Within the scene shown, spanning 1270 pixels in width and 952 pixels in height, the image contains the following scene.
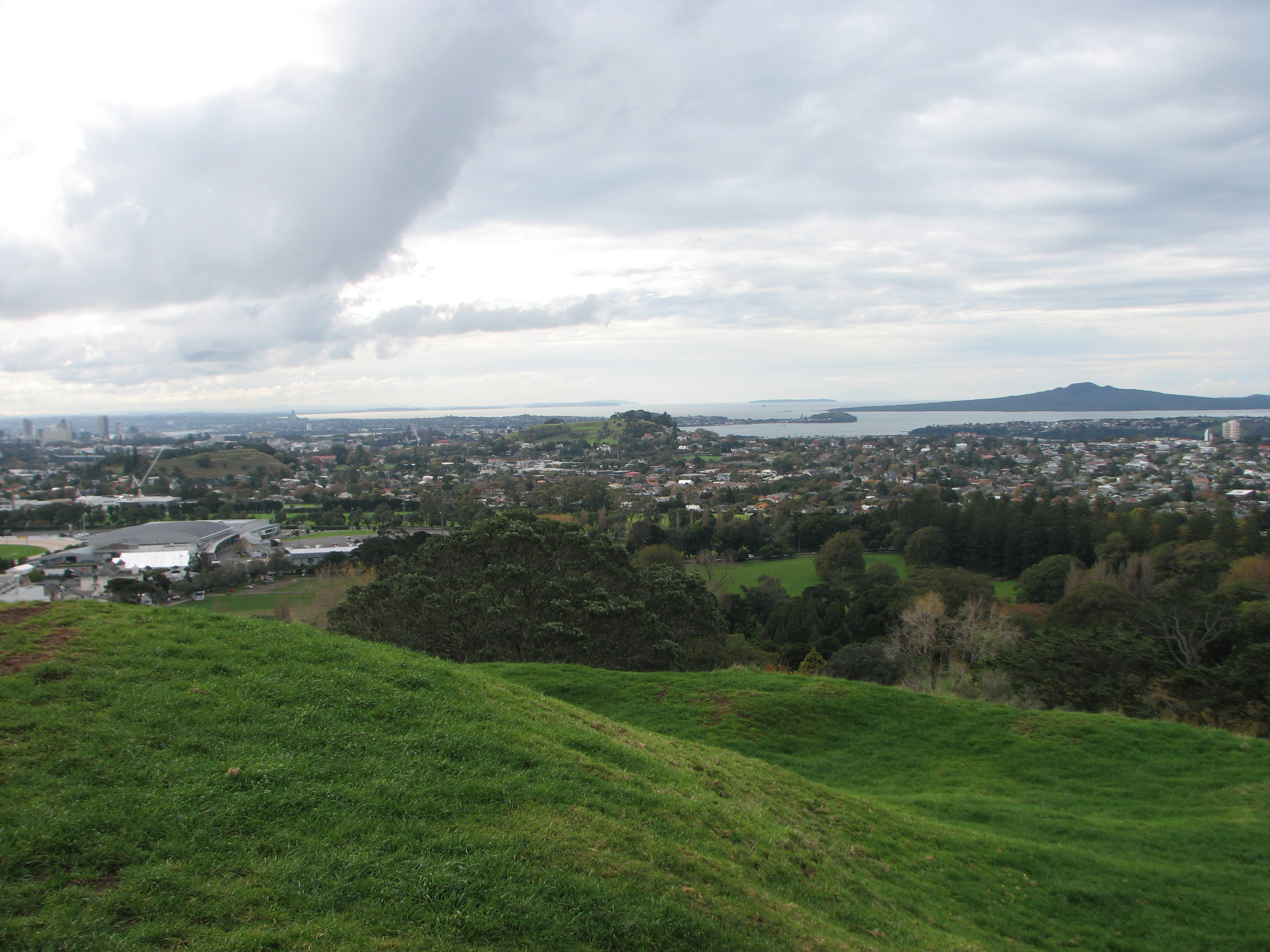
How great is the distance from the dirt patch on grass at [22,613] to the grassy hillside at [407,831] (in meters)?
0.04

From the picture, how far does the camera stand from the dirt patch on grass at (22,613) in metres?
7.15

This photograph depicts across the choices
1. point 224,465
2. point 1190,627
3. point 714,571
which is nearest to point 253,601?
point 714,571

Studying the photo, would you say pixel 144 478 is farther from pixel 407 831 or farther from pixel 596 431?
pixel 407 831

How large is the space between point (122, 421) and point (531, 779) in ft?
597

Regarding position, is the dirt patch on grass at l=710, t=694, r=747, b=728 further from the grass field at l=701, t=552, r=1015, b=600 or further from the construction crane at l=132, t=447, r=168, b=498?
the construction crane at l=132, t=447, r=168, b=498

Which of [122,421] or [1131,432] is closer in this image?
[1131,432]

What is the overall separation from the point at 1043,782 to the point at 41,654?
480 inches

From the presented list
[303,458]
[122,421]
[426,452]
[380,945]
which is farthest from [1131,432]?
[122,421]

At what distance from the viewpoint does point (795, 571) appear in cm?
4306

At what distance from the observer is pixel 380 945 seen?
389 cm

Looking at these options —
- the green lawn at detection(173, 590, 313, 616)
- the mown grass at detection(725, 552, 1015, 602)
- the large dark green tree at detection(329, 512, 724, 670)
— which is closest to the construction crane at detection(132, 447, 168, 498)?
the green lawn at detection(173, 590, 313, 616)

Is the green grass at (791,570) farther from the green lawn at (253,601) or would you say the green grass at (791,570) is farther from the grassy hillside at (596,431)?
the grassy hillside at (596,431)

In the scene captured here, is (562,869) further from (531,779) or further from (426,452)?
(426,452)

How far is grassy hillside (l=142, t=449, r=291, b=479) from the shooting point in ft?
243
